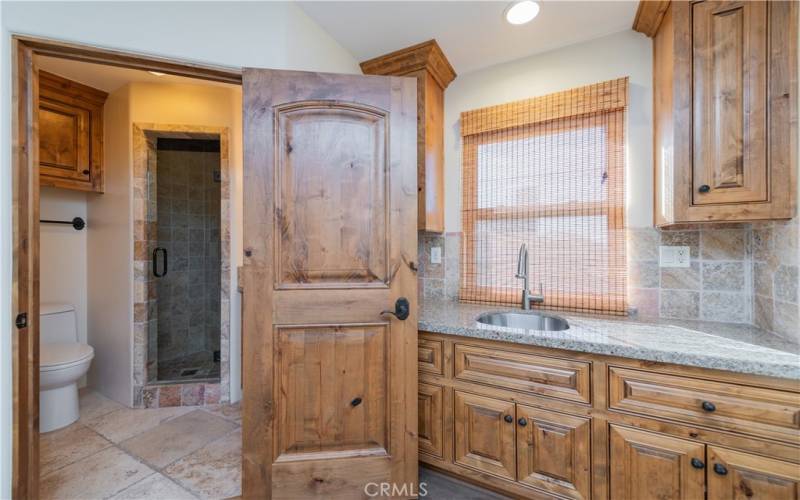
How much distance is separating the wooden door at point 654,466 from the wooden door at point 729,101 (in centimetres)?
99

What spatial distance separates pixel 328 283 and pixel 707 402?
5.04 feet

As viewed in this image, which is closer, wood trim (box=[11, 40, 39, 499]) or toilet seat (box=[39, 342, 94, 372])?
wood trim (box=[11, 40, 39, 499])

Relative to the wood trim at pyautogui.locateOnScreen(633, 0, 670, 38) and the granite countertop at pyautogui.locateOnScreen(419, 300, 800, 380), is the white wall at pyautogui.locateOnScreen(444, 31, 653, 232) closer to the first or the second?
the wood trim at pyautogui.locateOnScreen(633, 0, 670, 38)

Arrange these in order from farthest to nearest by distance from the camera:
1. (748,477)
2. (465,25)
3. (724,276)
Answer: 1. (465,25)
2. (724,276)
3. (748,477)

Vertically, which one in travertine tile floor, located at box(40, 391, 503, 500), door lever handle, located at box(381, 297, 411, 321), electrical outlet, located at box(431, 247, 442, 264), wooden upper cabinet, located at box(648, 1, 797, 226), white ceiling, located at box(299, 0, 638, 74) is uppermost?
white ceiling, located at box(299, 0, 638, 74)

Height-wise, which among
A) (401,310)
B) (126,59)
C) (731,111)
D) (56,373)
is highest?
(126,59)

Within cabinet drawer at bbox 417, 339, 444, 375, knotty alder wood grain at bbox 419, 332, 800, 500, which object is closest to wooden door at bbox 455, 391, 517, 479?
knotty alder wood grain at bbox 419, 332, 800, 500

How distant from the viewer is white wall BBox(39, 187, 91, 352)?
8.11 ft

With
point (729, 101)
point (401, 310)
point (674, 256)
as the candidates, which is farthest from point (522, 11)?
point (401, 310)

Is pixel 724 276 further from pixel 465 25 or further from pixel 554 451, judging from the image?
pixel 465 25

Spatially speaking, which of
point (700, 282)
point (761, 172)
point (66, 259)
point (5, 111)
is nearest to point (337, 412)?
point (5, 111)

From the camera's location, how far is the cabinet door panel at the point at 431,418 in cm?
164

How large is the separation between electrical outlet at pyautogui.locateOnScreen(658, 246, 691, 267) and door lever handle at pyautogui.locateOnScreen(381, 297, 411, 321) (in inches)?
55.3

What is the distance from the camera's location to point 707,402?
115cm
